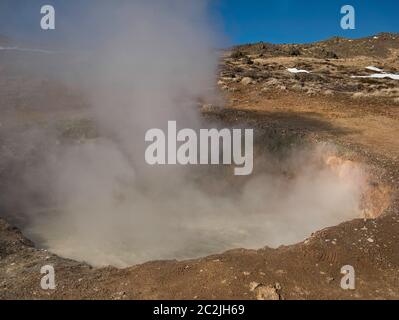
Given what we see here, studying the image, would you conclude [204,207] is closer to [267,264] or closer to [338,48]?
[267,264]

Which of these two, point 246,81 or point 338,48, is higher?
point 338,48

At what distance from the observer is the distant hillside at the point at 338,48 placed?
122 ft

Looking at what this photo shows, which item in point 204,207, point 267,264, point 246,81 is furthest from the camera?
point 246,81

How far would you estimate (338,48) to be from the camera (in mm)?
41281

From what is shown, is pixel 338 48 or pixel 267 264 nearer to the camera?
pixel 267 264

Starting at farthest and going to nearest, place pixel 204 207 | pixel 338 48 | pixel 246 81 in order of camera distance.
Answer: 1. pixel 338 48
2. pixel 246 81
3. pixel 204 207

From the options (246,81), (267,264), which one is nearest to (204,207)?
(267,264)

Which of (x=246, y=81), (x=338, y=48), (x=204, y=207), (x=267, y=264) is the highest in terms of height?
(x=338, y=48)

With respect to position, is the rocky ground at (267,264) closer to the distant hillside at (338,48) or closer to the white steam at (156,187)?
the white steam at (156,187)

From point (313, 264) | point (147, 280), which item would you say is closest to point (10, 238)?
point (147, 280)

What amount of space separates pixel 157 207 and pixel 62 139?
8.05ft

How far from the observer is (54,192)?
8047mm

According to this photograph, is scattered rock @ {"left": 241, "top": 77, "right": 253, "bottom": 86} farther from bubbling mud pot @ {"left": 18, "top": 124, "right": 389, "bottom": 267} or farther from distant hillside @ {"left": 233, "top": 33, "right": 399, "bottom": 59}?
distant hillside @ {"left": 233, "top": 33, "right": 399, "bottom": 59}

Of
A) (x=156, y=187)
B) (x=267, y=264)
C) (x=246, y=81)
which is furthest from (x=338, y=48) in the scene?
(x=267, y=264)
